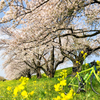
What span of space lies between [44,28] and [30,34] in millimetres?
1571

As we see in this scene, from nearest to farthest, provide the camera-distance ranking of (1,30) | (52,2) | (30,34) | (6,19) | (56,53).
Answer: (6,19)
(52,2)
(30,34)
(1,30)
(56,53)

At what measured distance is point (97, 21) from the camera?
923 cm

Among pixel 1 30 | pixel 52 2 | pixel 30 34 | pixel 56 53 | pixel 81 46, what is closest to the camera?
pixel 52 2

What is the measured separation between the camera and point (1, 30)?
46.8 ft

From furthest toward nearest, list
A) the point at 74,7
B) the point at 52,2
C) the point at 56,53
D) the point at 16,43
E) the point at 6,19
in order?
→ 1. the point at 56,53
2. the point at 16,43
3. the point at 74,7
4. the point at 52,2
5. the point at 6,19

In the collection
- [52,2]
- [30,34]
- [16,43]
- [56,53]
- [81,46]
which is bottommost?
[56,53]

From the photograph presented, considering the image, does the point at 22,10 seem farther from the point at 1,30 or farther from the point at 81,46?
the point at 1,30

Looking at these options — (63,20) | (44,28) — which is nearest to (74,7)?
(63,20)

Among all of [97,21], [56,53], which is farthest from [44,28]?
[56,53]

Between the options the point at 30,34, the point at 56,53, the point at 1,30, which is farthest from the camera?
the point at 56,53

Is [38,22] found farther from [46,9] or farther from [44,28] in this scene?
[46,9]

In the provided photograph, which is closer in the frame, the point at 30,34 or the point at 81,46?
the point at 30,34

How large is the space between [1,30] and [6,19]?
9954 mm

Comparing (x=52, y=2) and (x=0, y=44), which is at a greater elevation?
(x=52, y=2)
